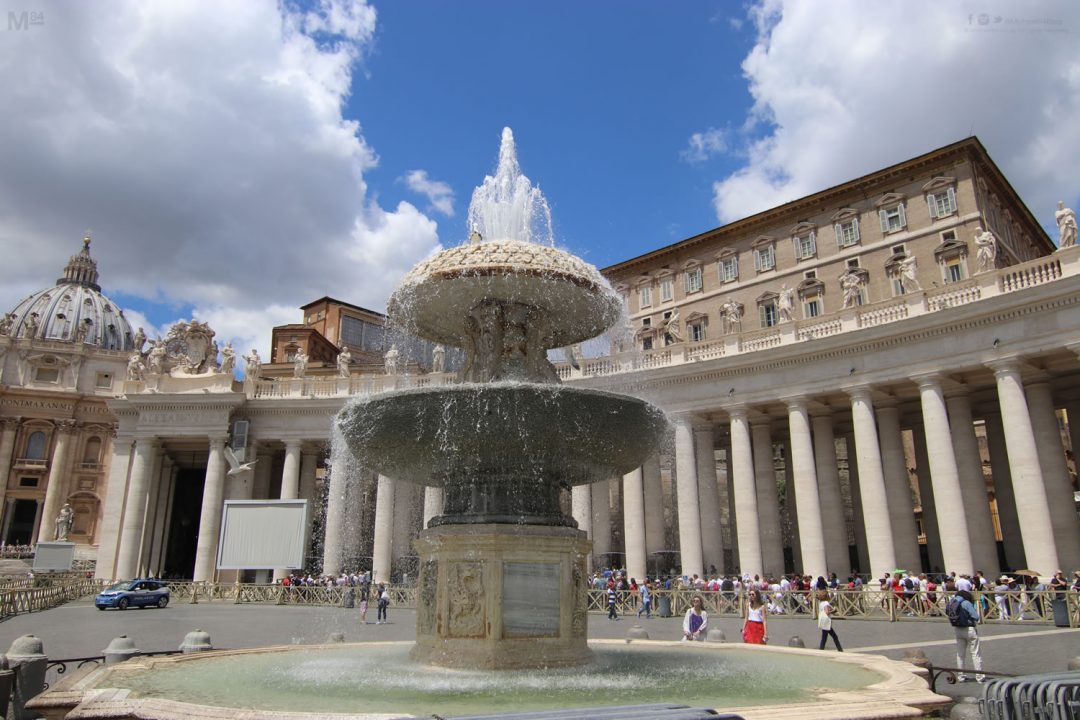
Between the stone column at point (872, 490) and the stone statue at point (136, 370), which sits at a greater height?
the stone statue at point (136, 370)

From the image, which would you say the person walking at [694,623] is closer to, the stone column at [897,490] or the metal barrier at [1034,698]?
the metal barrier at [1034,698]

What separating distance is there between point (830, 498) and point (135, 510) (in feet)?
112

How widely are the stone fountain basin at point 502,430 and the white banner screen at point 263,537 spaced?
86.6 feet

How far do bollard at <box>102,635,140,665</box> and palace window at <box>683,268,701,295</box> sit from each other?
47024 millimetres

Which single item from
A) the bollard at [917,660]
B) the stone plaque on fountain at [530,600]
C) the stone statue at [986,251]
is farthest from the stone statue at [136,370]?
the bollard at [917,660]

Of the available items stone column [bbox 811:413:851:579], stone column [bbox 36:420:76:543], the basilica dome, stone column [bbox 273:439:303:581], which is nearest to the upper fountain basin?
stone column [bbox 811:413:851:579]

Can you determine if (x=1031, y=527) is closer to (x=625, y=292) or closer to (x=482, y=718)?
(x=482, y=718)

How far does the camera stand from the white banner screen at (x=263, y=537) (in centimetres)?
3450

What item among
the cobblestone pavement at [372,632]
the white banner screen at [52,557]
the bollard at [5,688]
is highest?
the white banner screen at [52,557]

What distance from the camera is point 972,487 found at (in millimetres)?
29453

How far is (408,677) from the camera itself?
825 cm

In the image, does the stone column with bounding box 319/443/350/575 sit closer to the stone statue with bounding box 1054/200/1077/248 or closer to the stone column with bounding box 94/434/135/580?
the stone column with bounding box 94/434/135/580

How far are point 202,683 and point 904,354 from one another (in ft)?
88.6

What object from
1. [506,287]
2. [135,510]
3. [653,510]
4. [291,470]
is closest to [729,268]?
[653,510]
